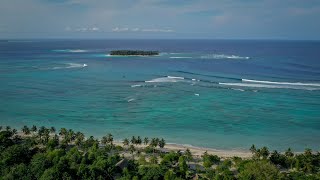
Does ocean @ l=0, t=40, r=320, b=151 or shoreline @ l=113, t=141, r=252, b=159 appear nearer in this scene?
shoreline @ l=113, t=141, r=252, b=159

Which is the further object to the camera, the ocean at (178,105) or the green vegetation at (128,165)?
the ocean at (178,105)

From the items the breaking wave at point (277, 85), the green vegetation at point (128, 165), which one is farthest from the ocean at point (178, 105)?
the green vegetation at point (128, 165)

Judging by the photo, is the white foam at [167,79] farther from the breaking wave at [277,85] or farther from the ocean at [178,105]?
the breaking wave at [277,85]

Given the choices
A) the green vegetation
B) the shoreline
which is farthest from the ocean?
the green vegetation

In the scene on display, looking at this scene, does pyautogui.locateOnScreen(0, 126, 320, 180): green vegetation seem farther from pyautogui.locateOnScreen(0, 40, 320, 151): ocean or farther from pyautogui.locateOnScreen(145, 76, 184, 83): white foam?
pyautogui.locateOnScreen(145, 76, 184, 83): white foam

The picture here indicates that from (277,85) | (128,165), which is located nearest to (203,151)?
(128,165)

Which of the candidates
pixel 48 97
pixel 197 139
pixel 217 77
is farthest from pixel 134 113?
pixel 217 77

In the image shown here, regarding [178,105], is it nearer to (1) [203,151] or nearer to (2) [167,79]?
(1) [203,151]

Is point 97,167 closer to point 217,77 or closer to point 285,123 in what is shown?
point 285,123

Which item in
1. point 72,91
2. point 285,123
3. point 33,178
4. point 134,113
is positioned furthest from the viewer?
point 72,91
